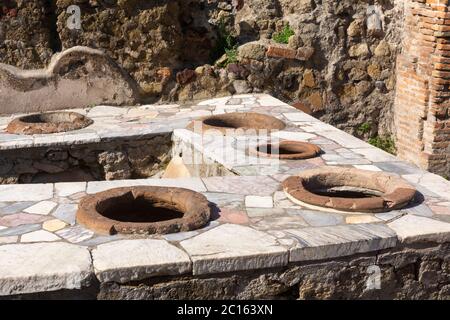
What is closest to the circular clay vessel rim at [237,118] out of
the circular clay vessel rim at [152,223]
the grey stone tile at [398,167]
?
the grey stone tile at [398,167]

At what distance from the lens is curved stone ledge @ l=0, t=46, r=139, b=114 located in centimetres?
725

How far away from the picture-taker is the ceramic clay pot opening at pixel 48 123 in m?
6.49

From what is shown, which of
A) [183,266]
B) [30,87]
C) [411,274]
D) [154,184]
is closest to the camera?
[183,266]

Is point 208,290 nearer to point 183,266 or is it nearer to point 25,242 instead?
point 183,266

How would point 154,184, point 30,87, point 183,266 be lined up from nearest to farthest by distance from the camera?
1. point 183,266
2. point 154,184
3. point 30,87

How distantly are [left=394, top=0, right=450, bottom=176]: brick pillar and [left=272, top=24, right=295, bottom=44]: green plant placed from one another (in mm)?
1346

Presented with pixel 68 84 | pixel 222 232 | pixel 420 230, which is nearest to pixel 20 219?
pixel 222 232

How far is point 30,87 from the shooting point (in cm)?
729

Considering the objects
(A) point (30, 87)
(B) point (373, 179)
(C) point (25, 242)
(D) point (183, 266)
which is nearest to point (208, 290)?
(D) point (183, 266)

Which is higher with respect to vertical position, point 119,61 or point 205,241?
point 119,61

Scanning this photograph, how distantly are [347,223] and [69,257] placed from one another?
5.58ft

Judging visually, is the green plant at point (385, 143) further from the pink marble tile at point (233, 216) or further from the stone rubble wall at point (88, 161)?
the pink marble tile at point (233, 216)

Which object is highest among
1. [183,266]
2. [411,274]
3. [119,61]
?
[119,61]

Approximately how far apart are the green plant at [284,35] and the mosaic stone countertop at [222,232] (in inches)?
95.3
